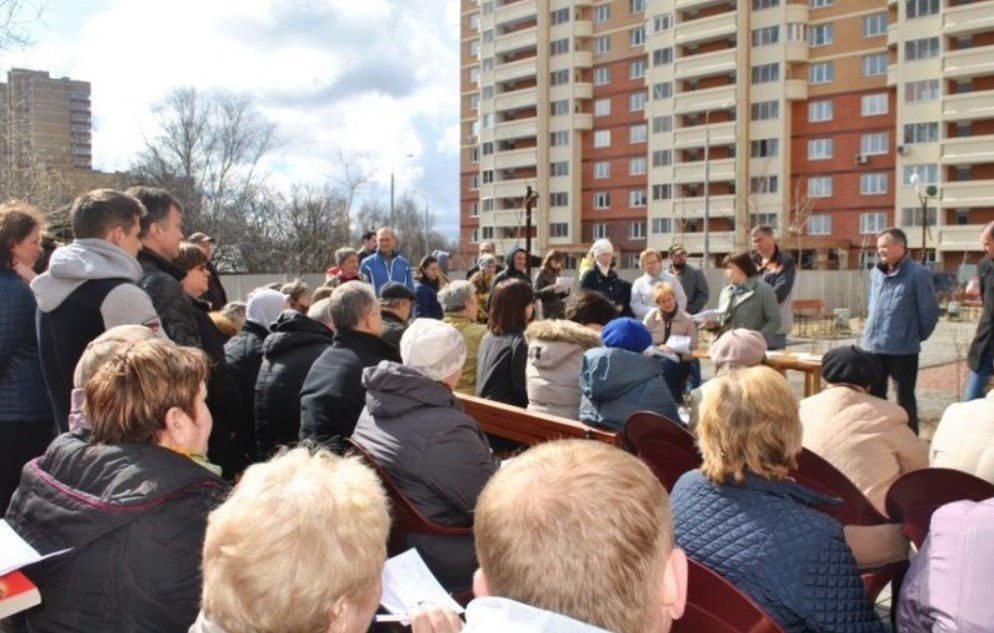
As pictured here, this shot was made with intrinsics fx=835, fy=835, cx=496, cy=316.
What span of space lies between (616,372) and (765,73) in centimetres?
5887

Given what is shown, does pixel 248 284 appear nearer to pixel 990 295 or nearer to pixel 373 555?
pixel 990 295

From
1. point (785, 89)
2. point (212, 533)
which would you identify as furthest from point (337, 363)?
point (785, 89)

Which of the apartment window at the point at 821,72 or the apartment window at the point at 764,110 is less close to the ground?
the apartment window at the point at 821,72

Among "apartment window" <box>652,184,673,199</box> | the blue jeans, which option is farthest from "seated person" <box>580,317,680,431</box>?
"apartment window" <box>652,184,673,199</box>

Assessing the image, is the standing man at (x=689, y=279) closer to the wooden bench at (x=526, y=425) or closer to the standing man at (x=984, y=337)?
the standing man at (x=984, y=337)

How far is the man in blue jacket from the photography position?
10477 mm

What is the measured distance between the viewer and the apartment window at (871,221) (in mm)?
54150

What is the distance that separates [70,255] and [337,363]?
4.35ft

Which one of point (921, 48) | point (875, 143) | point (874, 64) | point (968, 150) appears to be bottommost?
point (968, 150)

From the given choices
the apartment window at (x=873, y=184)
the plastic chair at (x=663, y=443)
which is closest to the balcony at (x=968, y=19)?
the apartment window at (x=873, y=184)

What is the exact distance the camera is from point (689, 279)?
10.8m

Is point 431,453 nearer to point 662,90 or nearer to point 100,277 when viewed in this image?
point 100,277

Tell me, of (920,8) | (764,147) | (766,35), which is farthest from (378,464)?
(766,35)

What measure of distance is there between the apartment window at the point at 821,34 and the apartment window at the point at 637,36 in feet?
42.3
